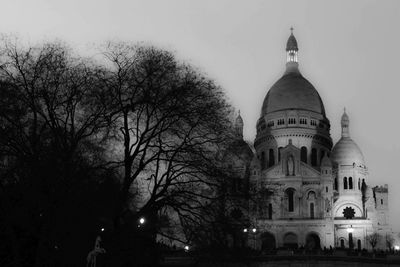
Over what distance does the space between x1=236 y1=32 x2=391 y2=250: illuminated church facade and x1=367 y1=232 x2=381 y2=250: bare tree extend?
0.61 meters

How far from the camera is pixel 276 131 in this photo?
119 m

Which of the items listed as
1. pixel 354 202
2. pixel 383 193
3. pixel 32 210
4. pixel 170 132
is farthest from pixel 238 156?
pixel 383 193

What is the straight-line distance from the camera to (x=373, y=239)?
100 metres

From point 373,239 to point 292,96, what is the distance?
2988 centimetres

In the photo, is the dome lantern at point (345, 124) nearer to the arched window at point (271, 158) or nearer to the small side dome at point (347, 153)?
the small side dome at point (347, 153)

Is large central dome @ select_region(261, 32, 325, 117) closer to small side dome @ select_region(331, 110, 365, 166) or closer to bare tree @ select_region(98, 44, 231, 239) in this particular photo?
small side dome @ select_region(331, 110, 365, 166)

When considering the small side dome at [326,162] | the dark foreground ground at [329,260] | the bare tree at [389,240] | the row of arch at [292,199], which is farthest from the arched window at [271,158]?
the dark foreground ground at [329,260]

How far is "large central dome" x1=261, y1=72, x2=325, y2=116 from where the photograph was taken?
121m

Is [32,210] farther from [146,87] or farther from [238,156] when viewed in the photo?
[238,156]

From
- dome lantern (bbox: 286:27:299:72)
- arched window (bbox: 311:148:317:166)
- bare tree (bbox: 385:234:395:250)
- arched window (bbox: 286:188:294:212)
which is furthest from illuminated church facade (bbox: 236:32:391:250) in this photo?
dome lantern (bbox: 286:27:299:72)

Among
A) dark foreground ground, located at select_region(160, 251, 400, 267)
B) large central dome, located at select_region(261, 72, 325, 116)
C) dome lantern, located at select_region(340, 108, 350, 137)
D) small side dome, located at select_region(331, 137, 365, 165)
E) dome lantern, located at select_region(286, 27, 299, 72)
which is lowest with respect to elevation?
dark foreground ground, located at select_region(160, 251, 400, 267)

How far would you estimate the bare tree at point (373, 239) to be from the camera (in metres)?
99.2

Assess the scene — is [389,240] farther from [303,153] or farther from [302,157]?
[303,153]

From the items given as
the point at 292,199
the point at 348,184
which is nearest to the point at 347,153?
the point at 348,184
